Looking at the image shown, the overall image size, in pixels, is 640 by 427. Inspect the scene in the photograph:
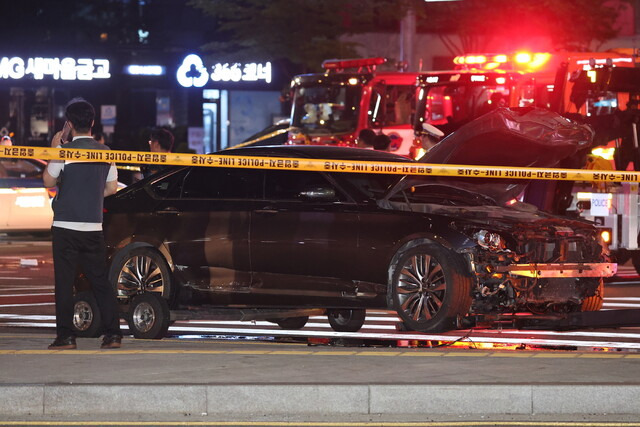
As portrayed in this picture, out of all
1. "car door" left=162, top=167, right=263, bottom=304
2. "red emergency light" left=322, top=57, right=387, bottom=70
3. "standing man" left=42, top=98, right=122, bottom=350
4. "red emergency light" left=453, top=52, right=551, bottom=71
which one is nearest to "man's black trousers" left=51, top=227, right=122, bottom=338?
"standing man" left=42, top=98, right=122, bottom=350

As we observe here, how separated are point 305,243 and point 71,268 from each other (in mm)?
2018

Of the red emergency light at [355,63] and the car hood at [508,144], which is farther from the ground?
the red emergency light at [355,63]

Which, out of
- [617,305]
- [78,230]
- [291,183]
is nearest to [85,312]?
[78,230]

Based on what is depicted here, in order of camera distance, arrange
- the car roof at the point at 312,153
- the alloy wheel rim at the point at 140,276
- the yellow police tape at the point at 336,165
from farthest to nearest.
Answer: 1. the alloy wheel rim at the point at 140,276
2. the car roof at the point at 312,153
3. the yellow police tape at the point at 336,165

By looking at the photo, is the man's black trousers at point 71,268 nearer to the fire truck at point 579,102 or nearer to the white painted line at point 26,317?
the white painted line at point 26,317

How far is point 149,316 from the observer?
37.4 ft

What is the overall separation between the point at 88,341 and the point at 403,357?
278 cm

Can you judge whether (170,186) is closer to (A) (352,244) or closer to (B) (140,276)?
(B) (140,276)

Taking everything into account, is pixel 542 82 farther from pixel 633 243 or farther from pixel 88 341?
pixel 88 341

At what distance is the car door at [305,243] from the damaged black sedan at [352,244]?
0.01 meters

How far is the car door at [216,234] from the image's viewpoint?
11500 millimetres

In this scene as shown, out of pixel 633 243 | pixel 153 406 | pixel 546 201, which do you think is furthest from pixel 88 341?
pixel 633 243

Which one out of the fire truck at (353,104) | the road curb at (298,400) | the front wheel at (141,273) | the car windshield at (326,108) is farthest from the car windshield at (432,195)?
the car windshield at (326,108)

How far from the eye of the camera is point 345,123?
91.7 feet
